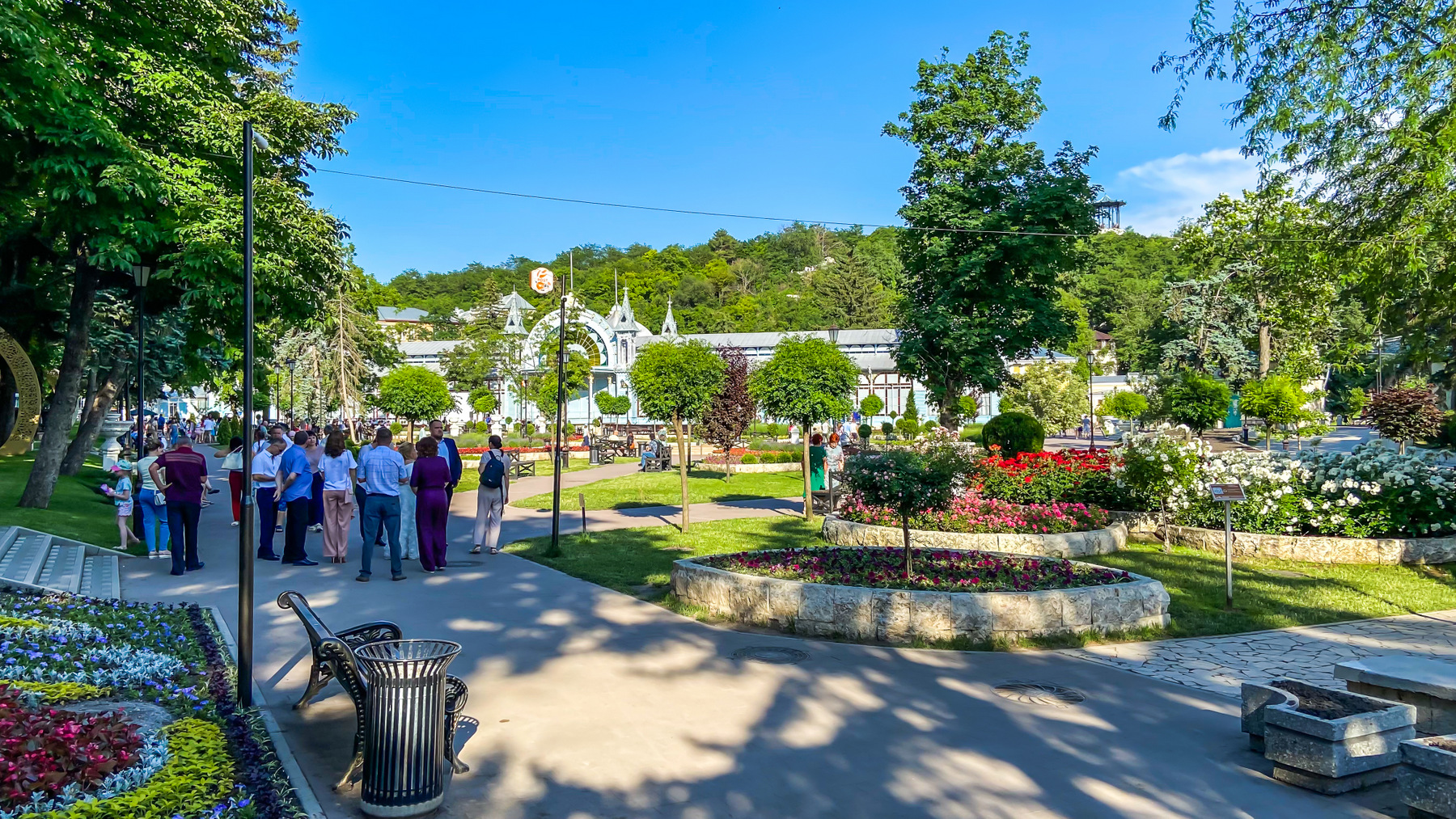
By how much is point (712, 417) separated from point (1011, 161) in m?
11.6

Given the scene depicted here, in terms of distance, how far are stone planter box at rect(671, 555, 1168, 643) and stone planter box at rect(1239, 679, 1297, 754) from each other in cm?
256

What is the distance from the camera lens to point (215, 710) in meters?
5.67

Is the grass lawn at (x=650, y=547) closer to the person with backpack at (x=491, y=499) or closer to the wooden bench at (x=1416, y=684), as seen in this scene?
the person with backpack at (x=491, y=499)

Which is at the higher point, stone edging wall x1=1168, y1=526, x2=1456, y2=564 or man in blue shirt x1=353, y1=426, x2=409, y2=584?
man in blue shirt x1=353, y1=426, x2=409, y2=584

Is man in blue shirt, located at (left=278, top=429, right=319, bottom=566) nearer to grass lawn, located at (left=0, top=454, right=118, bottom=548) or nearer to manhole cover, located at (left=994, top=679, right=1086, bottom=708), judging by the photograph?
grass lawn, located at (left=0, top=454, right=118, bottom=548)

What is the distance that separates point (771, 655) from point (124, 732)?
4467mm

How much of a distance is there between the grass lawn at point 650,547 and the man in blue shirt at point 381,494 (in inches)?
79.3

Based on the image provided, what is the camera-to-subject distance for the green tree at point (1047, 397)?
129ft

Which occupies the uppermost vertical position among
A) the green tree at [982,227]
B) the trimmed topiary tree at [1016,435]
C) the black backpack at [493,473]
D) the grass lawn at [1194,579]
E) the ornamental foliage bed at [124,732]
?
the green tree at [982,227]

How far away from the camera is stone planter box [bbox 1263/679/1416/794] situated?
473cm

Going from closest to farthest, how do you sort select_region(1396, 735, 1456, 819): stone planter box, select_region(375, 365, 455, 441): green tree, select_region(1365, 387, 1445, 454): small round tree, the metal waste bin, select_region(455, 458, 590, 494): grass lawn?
select_region(1396, 735, 1456, 819): stone planter box, the metal waste bin, select_region(455, 458, 590, 494): grass lawn, select_region(1365, 387, 1445, 454): small round tree, select_region(375, 365, 455, 441): green tree

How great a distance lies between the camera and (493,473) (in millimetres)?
12719

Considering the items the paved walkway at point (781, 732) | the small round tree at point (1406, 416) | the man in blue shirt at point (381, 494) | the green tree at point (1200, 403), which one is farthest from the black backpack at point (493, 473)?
the small round tree at point (1406, 416)

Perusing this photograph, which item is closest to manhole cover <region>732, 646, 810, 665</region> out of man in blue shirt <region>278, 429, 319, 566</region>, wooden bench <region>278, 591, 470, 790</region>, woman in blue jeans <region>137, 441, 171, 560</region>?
wooden bench <region>278, 591, 470, 790</region>
